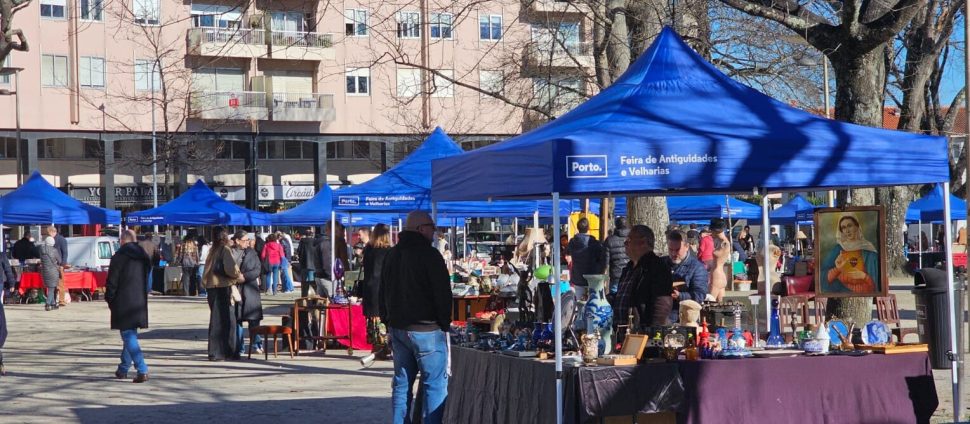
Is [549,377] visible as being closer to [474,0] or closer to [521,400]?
[521,400]

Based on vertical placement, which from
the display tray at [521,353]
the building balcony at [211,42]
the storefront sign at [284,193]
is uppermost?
the building balcony at [211,42]

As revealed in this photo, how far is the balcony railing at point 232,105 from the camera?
2021 inches

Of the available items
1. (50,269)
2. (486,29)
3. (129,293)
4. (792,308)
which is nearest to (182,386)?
(129,293)

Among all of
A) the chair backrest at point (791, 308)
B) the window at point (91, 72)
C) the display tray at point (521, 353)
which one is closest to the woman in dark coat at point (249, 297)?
the chair backrest at point (791, 308)

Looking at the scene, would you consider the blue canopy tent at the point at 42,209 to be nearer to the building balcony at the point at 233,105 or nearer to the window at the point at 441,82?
the window at the point at 441,82

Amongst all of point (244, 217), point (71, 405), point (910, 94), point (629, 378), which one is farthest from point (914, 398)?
point (244, 217)

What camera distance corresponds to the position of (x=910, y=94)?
29.7 metres

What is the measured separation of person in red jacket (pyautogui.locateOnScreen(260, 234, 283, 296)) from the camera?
33.0m

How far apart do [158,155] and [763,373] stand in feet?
144

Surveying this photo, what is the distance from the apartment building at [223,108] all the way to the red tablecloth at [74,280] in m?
15.4

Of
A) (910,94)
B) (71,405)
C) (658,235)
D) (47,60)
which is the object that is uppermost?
(47,60)

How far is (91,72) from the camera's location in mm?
49281

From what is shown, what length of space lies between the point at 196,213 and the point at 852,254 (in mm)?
23739

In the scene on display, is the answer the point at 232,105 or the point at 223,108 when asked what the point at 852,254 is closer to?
the point at 232,105
